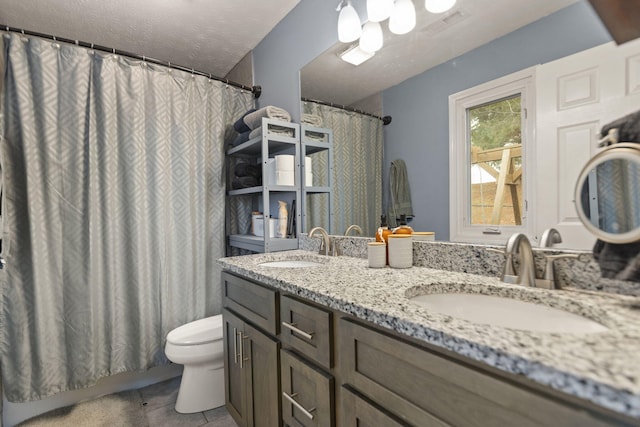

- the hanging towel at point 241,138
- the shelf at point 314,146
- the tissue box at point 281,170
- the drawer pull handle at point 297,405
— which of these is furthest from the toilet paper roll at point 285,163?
the drawer pull handle at point 297,405

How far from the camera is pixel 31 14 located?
181 cm

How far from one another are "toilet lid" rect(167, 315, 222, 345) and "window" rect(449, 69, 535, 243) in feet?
4.49

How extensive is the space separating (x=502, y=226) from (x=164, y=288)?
185 cm

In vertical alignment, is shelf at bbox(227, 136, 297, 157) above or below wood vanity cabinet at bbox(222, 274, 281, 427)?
above

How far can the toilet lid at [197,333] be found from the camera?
1.68 metres

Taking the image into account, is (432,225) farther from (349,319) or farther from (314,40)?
(314,40)

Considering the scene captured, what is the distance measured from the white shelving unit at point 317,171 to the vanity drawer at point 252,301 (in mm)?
597

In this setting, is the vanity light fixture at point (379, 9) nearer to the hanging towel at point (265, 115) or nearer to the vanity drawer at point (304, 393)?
the hanging towel at point (265, 115)

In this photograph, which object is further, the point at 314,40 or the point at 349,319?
the point at 314,40

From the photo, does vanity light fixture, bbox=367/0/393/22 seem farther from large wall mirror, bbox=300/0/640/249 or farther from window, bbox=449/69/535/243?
window, bbox=449/69/535/243

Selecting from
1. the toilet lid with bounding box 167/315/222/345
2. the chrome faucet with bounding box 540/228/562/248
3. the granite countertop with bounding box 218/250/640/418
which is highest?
the chrome faucet with bounding box 540/228/562/248

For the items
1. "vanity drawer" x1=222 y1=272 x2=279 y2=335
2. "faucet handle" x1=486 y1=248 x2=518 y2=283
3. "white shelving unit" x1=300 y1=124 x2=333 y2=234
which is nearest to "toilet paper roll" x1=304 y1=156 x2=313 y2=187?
"white shelving unit" x1=300 y1=124 x2=333 y2=234

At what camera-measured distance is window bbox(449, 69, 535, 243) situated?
3.12 ft

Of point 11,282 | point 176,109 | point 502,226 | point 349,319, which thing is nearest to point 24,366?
point 11,282
